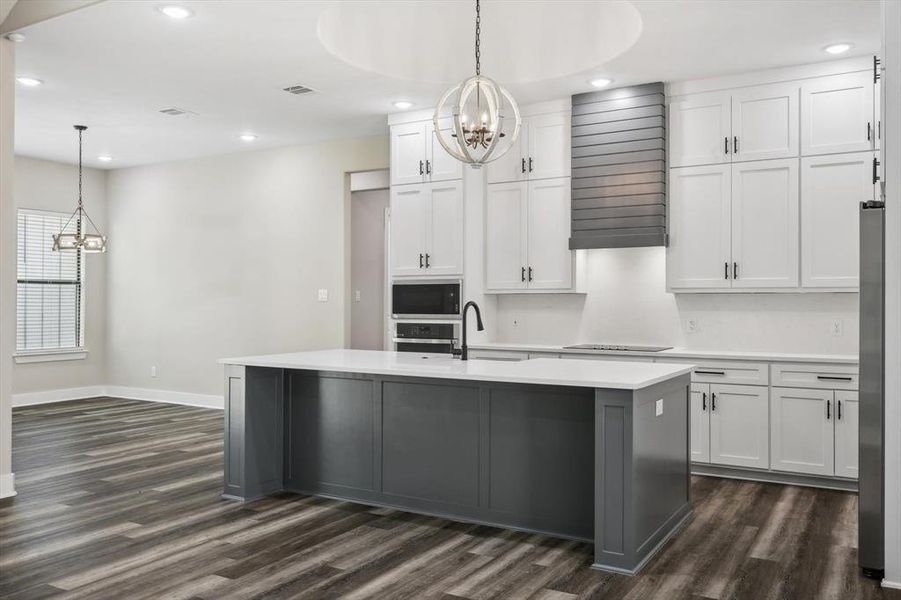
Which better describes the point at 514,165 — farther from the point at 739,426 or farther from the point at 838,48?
the point at 739,426

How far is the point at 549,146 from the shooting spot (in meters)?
5.86

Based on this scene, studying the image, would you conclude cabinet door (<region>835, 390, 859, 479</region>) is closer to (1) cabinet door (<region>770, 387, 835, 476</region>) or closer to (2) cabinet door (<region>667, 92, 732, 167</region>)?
(1) cabinet door (<region>770, 387, 835, 476</region>)

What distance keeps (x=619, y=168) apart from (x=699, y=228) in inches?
28.9

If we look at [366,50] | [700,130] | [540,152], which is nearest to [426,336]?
[540,152]

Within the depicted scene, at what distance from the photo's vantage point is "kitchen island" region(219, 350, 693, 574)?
3.30 meters

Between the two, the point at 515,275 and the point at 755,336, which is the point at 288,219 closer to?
the point at 515,275

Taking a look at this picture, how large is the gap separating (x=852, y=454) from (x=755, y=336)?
3.50ft

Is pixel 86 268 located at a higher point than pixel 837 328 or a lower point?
higher

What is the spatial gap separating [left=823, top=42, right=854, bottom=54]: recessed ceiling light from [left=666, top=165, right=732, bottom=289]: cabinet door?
0.95 meters

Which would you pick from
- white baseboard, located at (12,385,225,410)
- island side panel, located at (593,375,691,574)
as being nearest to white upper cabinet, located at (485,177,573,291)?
island side panel, located at (593,375,691,574)

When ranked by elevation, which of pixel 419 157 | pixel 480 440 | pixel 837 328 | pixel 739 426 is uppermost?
pixel 419 157

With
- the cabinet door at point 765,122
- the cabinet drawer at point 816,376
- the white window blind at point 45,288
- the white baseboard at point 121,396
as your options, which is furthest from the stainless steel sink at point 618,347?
the white window blind at point 45,288

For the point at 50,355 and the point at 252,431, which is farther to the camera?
the point at 50,355

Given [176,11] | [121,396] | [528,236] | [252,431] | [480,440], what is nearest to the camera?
[480,440]
